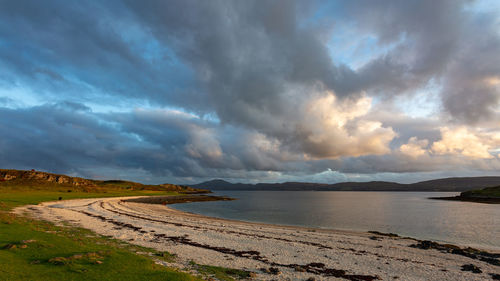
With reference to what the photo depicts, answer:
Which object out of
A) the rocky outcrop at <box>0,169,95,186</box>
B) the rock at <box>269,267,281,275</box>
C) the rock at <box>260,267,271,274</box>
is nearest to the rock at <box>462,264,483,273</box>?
the rock at <box>269,267,281,275</box>

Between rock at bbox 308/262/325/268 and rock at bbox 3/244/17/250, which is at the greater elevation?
rock at bbox 3/244/17/250

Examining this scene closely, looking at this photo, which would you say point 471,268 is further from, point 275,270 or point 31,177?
point 31,177

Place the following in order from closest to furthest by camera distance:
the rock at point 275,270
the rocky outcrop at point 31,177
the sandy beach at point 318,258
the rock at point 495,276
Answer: the rock at point 275,270, the sandy beach at point 318,258, the rock at point 495,276, the rocky outcrop at point 31,177

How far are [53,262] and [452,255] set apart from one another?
39.0 m

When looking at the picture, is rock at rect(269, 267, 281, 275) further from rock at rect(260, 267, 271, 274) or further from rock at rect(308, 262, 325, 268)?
rock at rect(308, 262, 325, 268)

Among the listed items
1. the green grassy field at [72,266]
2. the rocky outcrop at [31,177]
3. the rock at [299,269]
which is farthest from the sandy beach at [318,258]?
the rocky outcrop at [31,177]

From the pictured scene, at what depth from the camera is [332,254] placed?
26938 millimetres

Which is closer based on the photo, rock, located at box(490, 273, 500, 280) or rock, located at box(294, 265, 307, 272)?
rock, located at box(294, 265, 307, 272)

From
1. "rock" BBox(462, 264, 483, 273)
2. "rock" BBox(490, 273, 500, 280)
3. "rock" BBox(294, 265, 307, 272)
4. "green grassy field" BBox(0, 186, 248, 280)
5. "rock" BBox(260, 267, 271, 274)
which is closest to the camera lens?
"green grassy field" BBox(0, 186, 248, 280)

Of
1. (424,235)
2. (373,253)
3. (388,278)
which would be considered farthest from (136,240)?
(424,235)

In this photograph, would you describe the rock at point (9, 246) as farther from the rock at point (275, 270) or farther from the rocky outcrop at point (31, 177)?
the rocky outcrop at point (31, 177)

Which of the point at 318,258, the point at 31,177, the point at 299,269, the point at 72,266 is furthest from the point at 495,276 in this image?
the point at 31,177

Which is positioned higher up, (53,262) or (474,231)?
(53,262)

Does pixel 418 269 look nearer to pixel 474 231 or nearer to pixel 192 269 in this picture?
pixel 192 269
